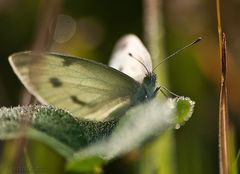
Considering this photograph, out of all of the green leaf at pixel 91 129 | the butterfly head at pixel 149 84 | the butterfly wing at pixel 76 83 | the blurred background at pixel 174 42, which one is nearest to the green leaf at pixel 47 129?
the green leaf at pixel 91 129

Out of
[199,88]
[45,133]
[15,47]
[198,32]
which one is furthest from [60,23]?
[45,133]

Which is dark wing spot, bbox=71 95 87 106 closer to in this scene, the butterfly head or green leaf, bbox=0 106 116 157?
the butterfly head

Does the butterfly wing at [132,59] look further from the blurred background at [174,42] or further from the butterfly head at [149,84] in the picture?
the blurred background at [174,42]

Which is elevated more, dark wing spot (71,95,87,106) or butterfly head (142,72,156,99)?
butterfly head (142,72,156,99)

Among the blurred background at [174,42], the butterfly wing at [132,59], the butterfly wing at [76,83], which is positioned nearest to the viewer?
the butterfly wing at [76,83]

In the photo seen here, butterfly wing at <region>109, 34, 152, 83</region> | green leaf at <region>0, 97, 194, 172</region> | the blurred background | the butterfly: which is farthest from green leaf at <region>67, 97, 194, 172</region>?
the blurred background

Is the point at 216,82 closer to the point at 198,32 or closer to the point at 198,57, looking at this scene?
the point at 198,57
